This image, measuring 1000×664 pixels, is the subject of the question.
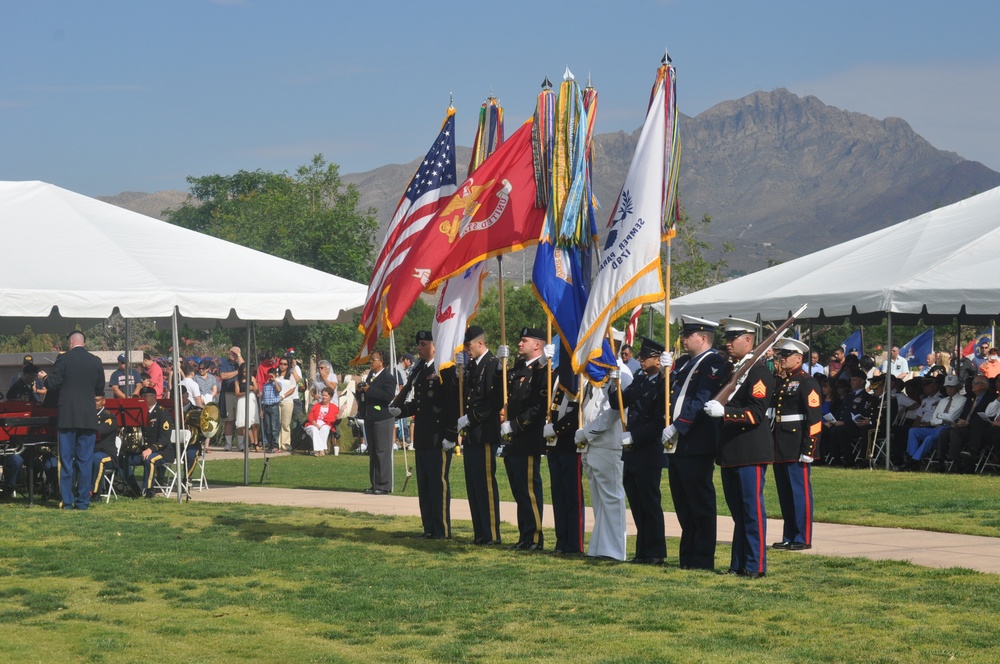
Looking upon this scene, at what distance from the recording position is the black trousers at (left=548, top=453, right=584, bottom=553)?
1216cm

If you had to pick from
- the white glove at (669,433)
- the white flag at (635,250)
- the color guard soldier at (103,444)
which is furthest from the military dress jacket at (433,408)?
the color guard soldier at (103,444)

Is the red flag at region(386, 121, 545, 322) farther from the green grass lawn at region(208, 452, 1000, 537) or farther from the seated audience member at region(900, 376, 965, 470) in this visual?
the seated audience member at region(900, 376, 965, 470)

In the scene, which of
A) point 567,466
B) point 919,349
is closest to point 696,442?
point 567,466

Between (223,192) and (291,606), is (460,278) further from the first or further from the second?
(223,192)

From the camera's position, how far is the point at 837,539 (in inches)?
513

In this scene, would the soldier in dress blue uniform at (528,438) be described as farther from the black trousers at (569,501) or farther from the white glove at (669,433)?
the white glove at (669,433)

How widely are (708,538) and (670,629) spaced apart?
247 centimetres

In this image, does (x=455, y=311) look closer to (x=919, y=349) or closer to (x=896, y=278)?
(x=896, y=278)

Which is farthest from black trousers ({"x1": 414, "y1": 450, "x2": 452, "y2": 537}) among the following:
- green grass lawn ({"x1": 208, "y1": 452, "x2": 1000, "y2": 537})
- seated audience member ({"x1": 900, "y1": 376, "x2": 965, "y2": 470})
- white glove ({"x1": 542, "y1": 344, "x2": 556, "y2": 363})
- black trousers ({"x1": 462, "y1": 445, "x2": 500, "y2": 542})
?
seated audience member ({"x1": 900, "y1": 376, "x2": 965, "y2": 470})

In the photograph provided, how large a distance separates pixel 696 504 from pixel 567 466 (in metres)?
1.68

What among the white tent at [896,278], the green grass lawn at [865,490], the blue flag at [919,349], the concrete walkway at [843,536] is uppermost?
the white tent at [896,278]

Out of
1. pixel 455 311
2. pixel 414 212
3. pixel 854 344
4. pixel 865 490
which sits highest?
pixel 414 212

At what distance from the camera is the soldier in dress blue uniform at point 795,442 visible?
12383 mm

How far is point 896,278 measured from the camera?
70.0 ft
